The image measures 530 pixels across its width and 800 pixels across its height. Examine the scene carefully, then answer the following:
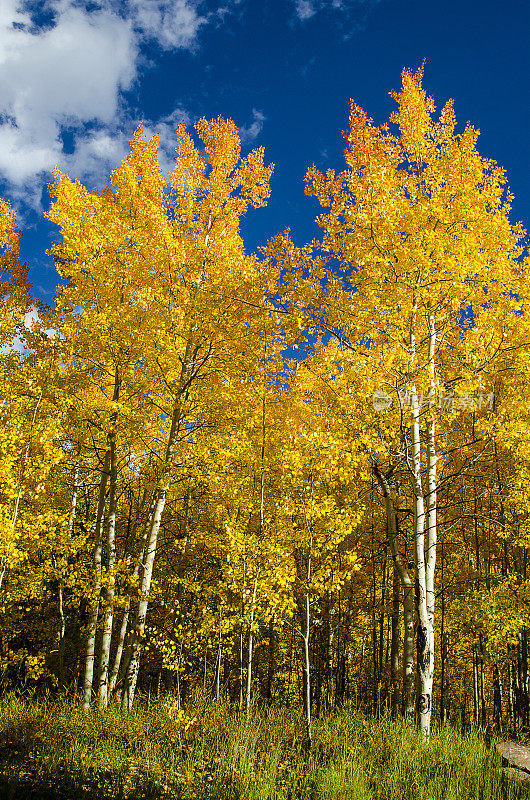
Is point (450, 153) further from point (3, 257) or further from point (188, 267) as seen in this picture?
point (3, 257)

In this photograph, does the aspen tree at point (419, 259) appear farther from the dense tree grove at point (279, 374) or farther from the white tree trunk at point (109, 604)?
the white tree trunk at point (109, 604)

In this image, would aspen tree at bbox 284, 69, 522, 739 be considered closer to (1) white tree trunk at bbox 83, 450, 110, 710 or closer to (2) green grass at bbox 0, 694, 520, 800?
(2) green grass at bbox 0, 694, 520, 800

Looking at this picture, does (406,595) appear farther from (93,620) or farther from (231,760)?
(93,620)

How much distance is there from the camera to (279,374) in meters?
9.80

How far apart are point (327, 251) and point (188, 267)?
3078mm

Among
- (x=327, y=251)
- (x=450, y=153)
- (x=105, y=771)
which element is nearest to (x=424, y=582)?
(x=105, y=771)

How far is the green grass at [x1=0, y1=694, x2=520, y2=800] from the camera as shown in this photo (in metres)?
5.01

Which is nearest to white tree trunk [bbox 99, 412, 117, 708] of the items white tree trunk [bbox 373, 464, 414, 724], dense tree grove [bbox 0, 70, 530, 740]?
dense tree grove [bbox 0, 70, 530, 740]

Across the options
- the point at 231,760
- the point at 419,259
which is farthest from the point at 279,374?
the point at 231,760

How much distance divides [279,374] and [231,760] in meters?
6.32

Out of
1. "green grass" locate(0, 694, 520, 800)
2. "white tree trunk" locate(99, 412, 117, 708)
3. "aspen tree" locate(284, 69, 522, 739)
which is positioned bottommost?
"green grass" locate(0, 694, 520, 800)

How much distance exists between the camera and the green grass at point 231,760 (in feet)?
16.4

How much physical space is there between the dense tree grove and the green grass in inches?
22.7

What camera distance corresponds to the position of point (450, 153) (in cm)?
789
